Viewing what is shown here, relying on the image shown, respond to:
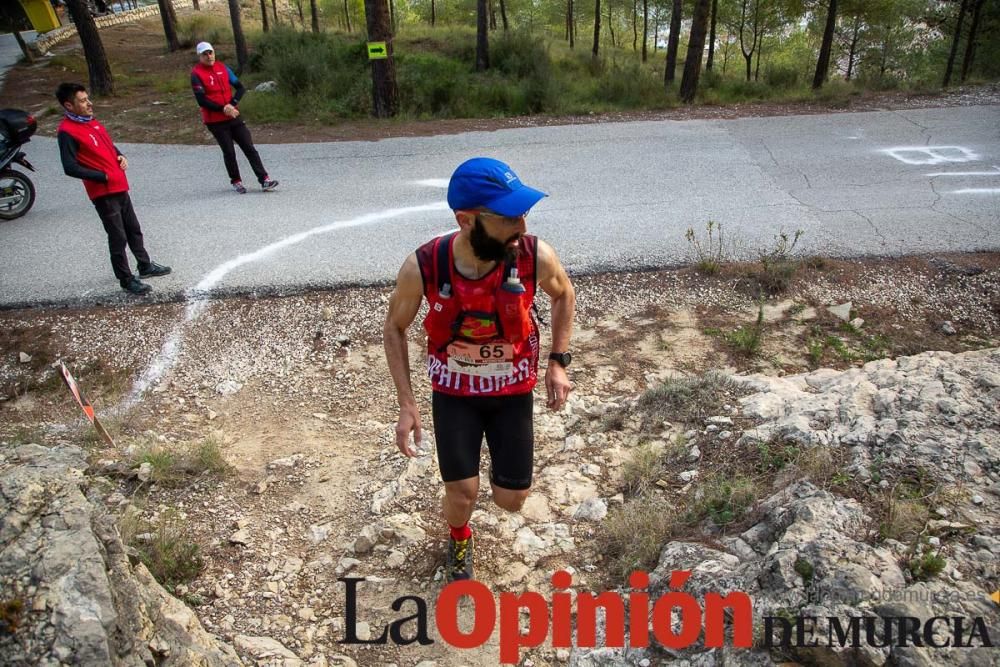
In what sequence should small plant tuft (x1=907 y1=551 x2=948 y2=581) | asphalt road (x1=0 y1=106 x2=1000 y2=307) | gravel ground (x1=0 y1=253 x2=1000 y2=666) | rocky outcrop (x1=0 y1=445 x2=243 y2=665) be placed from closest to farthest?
rocky outcrop (x1=0 y1=445 x2=243 y2=665)
small plant tuft (x1=907 y1=551 x2=948 y2=581)
gravel ground (x1=0 y1=253 x2=1000 y2=666)
asphalt road (x1=0 y1=106 x2=1000 y2=307)

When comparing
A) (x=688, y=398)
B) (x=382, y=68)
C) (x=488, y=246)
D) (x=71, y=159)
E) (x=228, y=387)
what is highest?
(x=382, y=68)

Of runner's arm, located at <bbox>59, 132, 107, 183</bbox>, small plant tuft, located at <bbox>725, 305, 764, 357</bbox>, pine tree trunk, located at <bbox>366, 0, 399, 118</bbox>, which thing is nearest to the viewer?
small plant tuft, located at <bbox>725, 305, 764, 357</bbox>

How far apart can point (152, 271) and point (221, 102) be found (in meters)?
2.72

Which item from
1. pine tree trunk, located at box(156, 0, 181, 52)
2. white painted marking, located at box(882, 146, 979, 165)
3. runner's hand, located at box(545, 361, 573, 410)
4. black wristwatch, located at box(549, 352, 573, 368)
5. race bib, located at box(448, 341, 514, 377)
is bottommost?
white painted marking, located at box(882, 146, 979, 165)

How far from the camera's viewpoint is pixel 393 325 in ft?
9.64

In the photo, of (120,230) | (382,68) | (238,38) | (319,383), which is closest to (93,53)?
(238,38)

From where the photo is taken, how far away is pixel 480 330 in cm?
285

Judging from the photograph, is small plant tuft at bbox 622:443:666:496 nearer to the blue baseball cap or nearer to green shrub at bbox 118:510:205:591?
the blue baseball cap

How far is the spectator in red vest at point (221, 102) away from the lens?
780cm

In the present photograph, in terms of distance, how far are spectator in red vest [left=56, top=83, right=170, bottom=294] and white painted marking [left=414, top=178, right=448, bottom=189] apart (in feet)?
11.7

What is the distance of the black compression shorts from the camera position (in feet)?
9.94

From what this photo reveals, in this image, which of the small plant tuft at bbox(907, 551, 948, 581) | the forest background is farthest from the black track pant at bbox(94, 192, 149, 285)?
the forest background

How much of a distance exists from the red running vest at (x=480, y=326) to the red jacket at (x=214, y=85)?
20.7 ft

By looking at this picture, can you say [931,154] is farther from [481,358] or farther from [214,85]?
[214,85]
